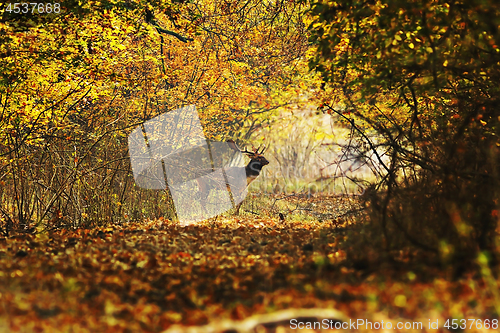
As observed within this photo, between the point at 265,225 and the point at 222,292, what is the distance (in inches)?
231

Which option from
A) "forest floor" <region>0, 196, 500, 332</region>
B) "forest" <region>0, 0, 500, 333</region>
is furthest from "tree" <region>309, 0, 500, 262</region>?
"forest floor" <region>0, 196, 500, 332</region>

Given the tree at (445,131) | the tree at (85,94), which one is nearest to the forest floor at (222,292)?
the tree at (445,131)

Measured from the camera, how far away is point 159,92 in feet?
38.5

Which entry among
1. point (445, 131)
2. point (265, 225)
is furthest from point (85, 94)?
point (445, 131)

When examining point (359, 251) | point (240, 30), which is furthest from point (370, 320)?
point (240, 30)

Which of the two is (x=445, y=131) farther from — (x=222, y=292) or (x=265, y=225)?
(x=265, y=225)

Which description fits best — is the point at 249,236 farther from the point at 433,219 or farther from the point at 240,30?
the point at 240,30

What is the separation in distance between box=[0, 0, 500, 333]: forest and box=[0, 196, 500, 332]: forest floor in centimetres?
2

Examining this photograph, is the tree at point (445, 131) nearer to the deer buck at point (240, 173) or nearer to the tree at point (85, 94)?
the tree at point (85, 94)

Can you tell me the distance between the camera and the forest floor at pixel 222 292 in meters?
3.01

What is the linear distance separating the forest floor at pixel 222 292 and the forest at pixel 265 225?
0.02 metres

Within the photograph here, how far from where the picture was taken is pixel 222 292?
3.84 m

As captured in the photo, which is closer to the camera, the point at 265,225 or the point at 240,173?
the point at 265,225

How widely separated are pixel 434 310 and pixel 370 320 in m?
0.52
